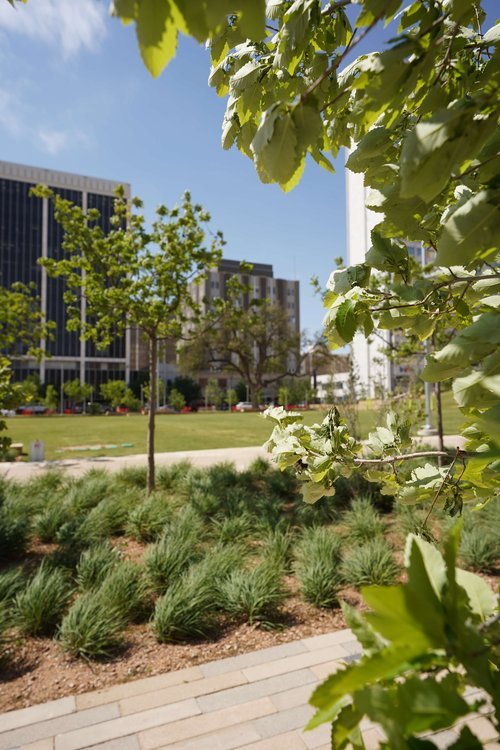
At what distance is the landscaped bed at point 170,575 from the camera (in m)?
3.60

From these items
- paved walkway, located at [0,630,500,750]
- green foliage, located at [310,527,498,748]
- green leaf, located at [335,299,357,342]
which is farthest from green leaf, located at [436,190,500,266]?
paved walkway, located at [0,630,500,750]

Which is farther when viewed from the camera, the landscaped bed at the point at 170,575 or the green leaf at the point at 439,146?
the landscaped bed at the point at 170,575

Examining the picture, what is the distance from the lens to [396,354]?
39.9ft

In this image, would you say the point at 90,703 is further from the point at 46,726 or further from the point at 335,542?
the point at 335,542

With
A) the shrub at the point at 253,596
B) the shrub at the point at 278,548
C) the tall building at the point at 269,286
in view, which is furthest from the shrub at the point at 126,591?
the tall building at the point at 269,286

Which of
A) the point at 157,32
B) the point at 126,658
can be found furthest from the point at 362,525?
the point at 157,32

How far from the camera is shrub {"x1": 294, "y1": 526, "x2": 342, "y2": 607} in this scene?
4441 mm

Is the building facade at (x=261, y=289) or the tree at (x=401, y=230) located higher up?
the building facade at (x=261, y=289)

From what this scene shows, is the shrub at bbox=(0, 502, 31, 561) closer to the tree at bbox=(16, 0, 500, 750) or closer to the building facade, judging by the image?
the tree at bbox=(16, 0, 500, 750)

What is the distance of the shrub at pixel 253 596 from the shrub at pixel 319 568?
11.2 inches

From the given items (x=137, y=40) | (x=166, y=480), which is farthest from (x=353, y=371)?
(x=137, y=40)

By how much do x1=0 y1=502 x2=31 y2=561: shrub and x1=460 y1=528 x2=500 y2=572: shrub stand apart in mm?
5452

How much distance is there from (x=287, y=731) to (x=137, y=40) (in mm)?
3296

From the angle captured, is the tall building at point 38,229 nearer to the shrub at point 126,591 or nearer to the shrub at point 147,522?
the shrub at point 147,522
